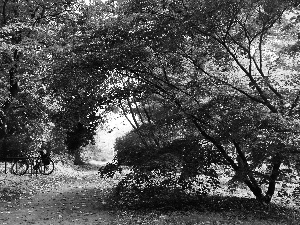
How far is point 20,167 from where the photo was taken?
16828 millimetres

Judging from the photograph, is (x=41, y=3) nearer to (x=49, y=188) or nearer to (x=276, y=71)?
(x=49, y=188)

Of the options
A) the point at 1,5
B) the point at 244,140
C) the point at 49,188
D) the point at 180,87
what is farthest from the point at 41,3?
the point at 244,140

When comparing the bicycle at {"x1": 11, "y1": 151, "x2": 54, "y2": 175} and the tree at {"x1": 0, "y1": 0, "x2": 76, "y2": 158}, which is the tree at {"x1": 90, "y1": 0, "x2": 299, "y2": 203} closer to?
the tree at {"x1": 0, "y1": 0, "x2": 76, "y2": 158}

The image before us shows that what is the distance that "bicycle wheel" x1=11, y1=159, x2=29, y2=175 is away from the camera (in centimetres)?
1631

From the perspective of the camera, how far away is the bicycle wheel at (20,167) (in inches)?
642

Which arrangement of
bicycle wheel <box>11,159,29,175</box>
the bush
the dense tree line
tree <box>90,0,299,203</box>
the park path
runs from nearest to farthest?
the park path
tree <box>90,0,299,203</box>
the dense tree line
the bush
bicycle wheel <box>11,159,29,175</box>

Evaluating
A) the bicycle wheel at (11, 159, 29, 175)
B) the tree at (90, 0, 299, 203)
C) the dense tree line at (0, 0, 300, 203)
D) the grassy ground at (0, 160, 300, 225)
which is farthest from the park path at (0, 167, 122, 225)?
the bicycle wheel at (11, 159, 29, 175)

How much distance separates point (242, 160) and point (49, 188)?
7874mm

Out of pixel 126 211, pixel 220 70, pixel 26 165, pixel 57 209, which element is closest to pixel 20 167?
pixel 26 165

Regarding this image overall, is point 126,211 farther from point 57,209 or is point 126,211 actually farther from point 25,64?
point 25,64

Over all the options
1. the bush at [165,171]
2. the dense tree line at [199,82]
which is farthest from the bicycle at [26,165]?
the bush at [165,171]

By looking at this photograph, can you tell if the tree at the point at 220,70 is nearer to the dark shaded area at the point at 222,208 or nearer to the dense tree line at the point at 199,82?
the dense tree line at the point at 199,82

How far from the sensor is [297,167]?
752cm

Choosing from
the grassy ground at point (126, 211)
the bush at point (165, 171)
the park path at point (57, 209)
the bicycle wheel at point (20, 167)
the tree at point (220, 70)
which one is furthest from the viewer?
the bicycle wheel at point (20, 167)
